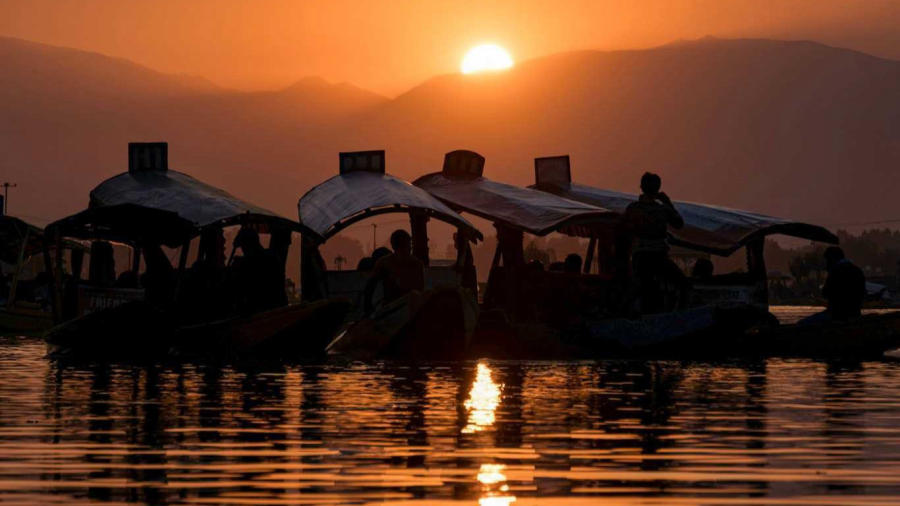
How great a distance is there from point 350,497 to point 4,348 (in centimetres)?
2308

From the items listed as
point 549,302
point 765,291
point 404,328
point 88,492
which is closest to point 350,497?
point 88,492

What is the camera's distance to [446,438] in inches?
510

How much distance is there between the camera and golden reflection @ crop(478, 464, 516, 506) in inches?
362

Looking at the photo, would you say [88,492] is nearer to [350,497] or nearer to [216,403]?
[350,497]

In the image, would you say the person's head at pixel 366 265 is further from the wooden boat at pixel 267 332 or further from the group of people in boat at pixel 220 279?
the wooden boat at pixel 267 332

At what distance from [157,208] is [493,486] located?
2301cm

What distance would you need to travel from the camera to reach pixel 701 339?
2625cm

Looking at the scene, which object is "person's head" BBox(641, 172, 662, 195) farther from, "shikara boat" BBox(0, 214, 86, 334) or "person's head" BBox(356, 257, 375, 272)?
"shikara boat" BBox(0, 214, 86, 334)

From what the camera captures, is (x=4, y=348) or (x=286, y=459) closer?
(x=286, y=459)

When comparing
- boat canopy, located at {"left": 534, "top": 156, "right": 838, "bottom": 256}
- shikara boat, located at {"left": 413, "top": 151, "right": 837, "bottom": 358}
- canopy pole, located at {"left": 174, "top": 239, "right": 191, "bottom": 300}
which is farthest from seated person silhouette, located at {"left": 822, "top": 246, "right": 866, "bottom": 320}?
canopy pole, located at {"left": 174, "top": 239, "right": 191, "bottom": 300}

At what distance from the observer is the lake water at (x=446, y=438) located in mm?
9812

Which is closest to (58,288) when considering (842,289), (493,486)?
(842,289)

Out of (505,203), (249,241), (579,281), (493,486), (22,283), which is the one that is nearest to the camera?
(493,486)

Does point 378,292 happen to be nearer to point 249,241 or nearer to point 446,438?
point 249,241
